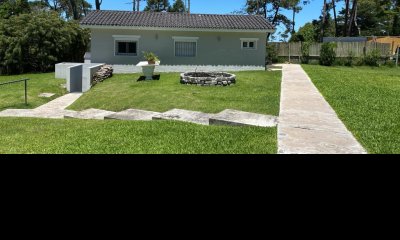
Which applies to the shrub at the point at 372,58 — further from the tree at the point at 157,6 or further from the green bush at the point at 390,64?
the tree at the point at 157,6

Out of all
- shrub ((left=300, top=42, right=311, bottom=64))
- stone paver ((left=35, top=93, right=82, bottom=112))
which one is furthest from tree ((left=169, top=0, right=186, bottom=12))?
stone paver ((left=35, top=93, right=82, bottom=112))

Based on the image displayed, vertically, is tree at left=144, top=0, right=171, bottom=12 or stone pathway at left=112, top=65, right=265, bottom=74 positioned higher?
tree at left=144, top=0, right=171, bottom=12

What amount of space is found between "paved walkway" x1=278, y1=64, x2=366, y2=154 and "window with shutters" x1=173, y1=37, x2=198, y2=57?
12.0 metres

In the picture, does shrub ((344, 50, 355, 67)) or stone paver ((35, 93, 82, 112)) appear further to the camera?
shrub ((344, 50, 355, 67))

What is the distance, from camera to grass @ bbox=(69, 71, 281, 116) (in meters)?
12.0

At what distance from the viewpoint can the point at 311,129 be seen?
7.66 metres

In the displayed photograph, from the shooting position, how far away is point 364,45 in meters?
30.4

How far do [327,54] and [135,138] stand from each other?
24.0 meters

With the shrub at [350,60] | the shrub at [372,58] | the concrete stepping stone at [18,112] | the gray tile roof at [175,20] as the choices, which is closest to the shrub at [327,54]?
the shrub at [350,60]

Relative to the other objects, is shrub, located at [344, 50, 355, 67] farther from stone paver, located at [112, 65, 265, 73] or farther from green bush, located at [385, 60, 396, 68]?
stone paver, located at [112, 65, 265, 73]

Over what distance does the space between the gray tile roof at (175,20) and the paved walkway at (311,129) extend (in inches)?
466
